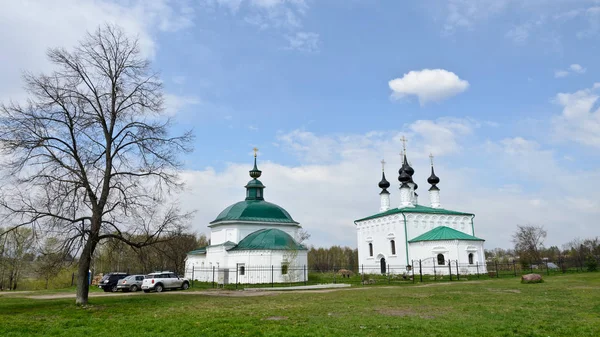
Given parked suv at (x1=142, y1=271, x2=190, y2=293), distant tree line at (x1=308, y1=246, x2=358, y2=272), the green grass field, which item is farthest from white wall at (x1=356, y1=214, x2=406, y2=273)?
distant tree line at (x1=308, y1=246, x2=358, y2=272)

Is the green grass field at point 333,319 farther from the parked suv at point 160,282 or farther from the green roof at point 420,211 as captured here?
the green roof at point 420,211

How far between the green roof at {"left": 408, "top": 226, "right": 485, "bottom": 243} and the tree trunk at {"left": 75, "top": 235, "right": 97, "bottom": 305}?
33.1m

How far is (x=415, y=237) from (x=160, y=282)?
27.3 meters

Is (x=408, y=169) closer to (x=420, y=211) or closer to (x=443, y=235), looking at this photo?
(x=420, y=211)

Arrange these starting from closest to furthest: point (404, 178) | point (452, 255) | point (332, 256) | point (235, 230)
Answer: point (452, 255)
point (235, 230)
point (404, 178)
point (332, 256)

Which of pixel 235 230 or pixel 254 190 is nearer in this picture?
pixel 235 230

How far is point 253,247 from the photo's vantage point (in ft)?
122

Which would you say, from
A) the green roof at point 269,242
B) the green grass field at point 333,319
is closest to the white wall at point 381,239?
the green roof at point 269,242

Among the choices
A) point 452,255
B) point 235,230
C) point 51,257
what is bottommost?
point 452,255

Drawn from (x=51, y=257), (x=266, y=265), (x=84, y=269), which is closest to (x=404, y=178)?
(x=266, y=265)

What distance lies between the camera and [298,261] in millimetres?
37188

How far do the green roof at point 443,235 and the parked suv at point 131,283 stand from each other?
87.9ft

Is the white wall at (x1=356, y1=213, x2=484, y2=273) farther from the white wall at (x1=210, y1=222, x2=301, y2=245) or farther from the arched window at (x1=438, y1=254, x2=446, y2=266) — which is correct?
the white wall at (x1=210, y1=222, x2=301, y2=245)

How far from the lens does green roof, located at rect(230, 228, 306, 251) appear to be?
36812mm
